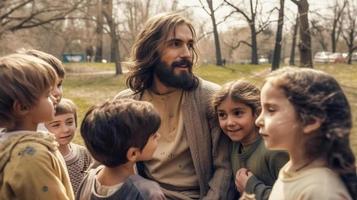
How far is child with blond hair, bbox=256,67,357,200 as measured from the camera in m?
1.93

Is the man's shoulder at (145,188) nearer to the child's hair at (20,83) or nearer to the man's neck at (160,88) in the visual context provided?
the child's hair at (20,83)

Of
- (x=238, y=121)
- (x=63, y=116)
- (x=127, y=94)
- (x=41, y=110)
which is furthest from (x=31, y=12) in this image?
(x=41, y=110)

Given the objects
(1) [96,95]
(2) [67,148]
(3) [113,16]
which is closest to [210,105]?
(2) [67,148]

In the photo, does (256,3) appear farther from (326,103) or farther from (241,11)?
(326,103)

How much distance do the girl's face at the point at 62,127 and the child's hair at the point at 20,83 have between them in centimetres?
114

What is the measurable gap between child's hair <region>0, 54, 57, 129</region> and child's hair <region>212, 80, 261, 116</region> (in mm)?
1000

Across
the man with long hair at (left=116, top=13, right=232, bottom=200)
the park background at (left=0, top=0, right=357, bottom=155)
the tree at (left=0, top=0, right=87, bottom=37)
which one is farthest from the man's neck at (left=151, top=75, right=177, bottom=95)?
the tree at (left=0, top=0, right=87, bottom=37)

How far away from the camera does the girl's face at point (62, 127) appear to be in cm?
334

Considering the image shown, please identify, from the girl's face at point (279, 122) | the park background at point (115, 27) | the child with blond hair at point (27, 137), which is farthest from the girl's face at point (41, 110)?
the park background at point (115, 27)

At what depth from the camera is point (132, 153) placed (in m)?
2.35

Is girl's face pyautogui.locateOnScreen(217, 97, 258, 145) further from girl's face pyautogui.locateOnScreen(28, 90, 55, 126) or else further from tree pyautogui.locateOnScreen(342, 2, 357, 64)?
tree pyautogui.locateOnScreen(342, 2, 357, 64)

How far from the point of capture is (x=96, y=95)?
1495 centimetres

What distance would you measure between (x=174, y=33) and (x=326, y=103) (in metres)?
1.41

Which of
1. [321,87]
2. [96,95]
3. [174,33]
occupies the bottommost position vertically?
[96,95]
